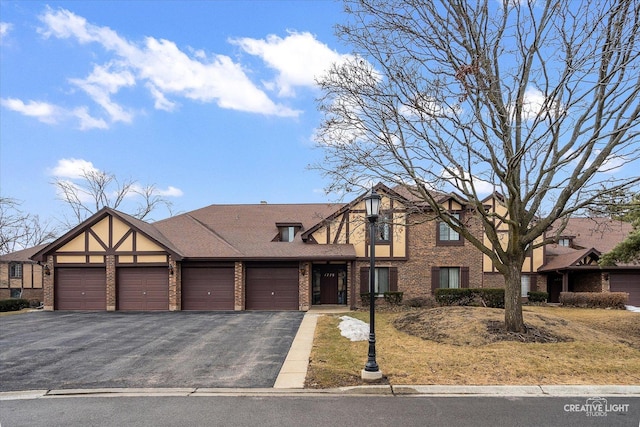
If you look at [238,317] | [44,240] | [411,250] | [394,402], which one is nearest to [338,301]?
[411,250]

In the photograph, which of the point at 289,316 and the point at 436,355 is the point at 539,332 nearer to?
the point at 436,355

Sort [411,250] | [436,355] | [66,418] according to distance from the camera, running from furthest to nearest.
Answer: [411,250] < [436,355] < [66,418]

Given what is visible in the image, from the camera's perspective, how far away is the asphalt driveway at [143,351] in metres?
8.95

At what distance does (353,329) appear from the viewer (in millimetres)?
14555

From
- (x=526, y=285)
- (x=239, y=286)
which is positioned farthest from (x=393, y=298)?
(x=526, y=285)

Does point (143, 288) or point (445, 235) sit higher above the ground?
point (445, 235)

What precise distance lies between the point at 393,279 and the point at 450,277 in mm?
3160

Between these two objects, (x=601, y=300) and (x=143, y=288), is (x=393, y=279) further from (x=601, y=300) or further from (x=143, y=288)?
(x=143, y=288)

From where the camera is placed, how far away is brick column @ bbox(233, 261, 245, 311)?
71.4 ft

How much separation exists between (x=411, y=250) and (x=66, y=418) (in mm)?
18906

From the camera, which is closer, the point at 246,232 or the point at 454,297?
the point at 454,297

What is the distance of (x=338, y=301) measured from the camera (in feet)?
78.4

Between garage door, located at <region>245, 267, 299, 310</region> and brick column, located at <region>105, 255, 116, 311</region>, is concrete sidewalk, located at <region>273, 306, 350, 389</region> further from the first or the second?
brick column, located at <region>105, 255, 116, 311</region>

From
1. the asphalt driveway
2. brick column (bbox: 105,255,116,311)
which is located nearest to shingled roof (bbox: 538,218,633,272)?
the asphalt driveway
